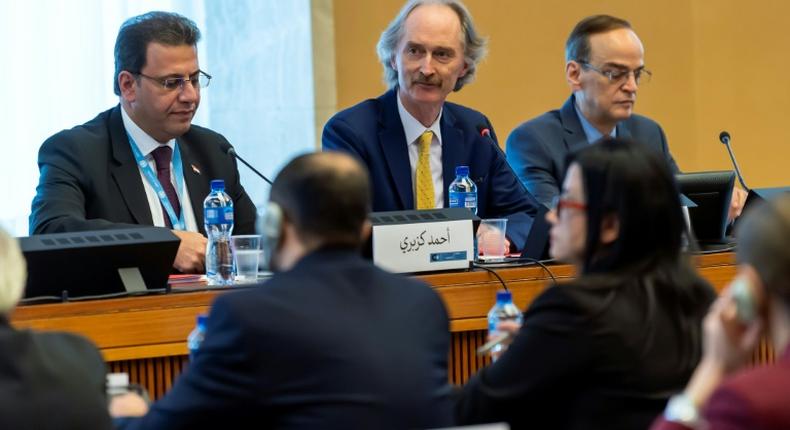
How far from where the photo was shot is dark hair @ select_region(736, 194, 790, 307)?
1732mm

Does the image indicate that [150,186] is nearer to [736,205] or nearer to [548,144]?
[548,144]

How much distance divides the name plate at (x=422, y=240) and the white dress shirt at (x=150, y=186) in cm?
93

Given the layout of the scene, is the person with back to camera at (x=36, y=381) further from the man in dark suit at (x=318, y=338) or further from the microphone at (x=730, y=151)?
the microphone at (x=730, y=151)

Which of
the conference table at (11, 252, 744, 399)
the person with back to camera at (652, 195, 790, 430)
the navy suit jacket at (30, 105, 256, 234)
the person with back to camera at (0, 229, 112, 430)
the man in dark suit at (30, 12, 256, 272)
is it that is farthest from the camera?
the man in dark suit at (30, 12, 256, 272)

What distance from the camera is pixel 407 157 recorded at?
435 centimetres

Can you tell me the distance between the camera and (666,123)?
6.61 metres

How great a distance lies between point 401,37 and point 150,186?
3.54 ft

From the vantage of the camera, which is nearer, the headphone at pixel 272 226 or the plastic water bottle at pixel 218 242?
the headphone at pixel 272 226

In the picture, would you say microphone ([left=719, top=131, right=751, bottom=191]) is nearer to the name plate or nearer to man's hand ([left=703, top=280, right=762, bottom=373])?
the name plate

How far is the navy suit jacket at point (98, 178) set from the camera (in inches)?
151

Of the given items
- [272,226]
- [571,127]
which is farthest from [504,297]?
[571,127]

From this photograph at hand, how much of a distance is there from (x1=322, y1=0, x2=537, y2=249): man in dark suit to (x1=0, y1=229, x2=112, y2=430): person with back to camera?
239cm

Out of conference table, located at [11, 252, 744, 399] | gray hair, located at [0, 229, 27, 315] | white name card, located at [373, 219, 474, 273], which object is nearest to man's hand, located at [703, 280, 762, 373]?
gray hair, located at [0, 229, 27, 315]

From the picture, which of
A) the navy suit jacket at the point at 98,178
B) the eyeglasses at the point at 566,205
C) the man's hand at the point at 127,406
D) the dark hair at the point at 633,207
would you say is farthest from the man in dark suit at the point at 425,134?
the man's hand at the point at 127,406
